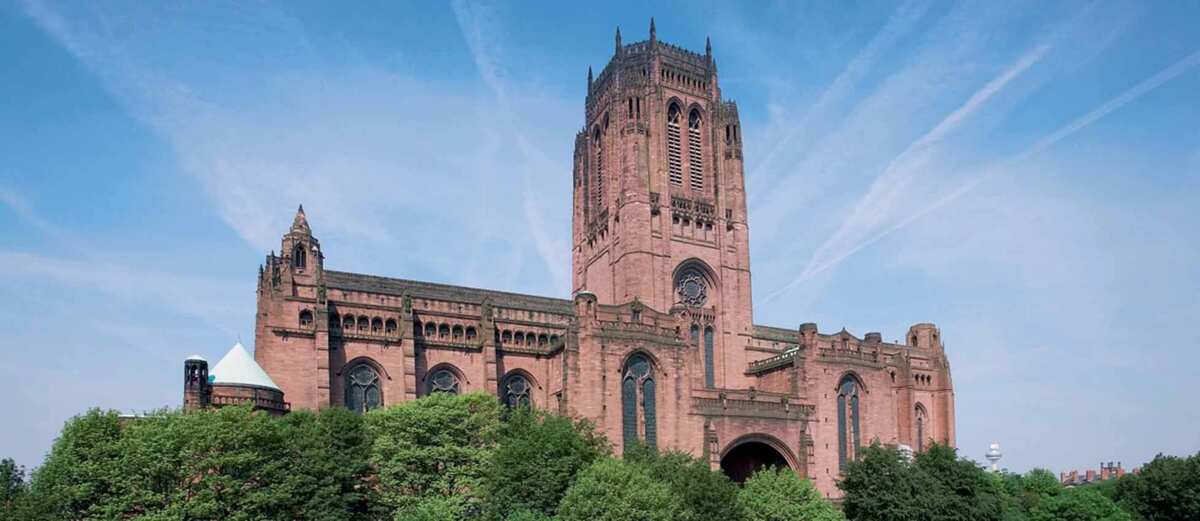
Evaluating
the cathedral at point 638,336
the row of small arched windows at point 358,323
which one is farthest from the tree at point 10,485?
the row of small arched windows at point 358,323

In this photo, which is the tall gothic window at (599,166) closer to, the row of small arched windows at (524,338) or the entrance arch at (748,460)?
the row of small arched windows at (524,338)

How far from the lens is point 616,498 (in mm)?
45344

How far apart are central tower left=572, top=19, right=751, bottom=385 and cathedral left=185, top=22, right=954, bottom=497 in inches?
5.8

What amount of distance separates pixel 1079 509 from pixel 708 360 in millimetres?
25435

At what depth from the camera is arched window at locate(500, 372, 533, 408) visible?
225 ft

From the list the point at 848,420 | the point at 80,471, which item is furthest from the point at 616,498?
the point at 848,420

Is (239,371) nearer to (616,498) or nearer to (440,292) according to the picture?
(440,292)

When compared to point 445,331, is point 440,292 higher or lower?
higher

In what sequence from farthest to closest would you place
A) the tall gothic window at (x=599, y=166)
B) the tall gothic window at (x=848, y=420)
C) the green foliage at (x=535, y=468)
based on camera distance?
the tall gothic window at (x=599, y=166), the tall gothic window at (x=848, y=420), the green foliage at (x=535, y=468)

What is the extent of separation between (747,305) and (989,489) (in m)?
22.4

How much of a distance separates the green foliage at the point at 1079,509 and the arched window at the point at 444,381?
37.9m

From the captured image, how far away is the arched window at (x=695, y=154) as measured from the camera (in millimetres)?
77875

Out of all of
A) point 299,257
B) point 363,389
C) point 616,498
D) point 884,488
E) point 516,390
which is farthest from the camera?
point 516,390

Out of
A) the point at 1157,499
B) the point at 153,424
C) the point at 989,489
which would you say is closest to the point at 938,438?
the point at 1157,499
